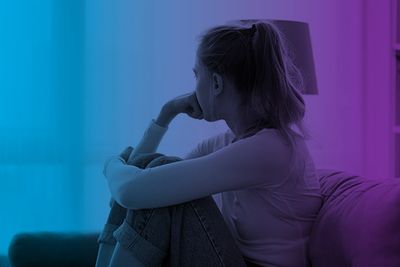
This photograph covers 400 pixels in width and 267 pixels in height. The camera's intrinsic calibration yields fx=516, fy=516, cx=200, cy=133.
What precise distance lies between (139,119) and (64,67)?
38 cm

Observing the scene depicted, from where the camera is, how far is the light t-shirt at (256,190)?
1.11 meters

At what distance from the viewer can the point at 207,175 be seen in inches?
43.7

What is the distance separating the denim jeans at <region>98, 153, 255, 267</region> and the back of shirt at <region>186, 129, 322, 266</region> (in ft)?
0.28

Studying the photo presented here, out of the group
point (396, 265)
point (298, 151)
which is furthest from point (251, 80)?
point (396, 265)

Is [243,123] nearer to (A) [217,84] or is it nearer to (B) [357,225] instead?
(A) [217,84]

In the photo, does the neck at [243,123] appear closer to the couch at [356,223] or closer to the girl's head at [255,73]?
the girl's head at [255,73]

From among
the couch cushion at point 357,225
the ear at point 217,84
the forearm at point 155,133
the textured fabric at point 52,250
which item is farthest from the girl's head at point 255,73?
the textured fabric at point 52,250

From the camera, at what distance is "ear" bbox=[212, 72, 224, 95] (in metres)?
1.24

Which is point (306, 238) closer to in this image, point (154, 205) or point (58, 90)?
point (154, 205)

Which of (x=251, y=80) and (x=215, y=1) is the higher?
(x=215, y=1)

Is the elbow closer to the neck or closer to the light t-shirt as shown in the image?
the light t-shirt

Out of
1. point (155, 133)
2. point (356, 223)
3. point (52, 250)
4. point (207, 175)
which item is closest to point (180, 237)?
point (207, 175)

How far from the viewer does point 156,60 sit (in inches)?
87.7

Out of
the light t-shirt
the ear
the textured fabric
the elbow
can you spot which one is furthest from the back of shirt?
the textured fabric
